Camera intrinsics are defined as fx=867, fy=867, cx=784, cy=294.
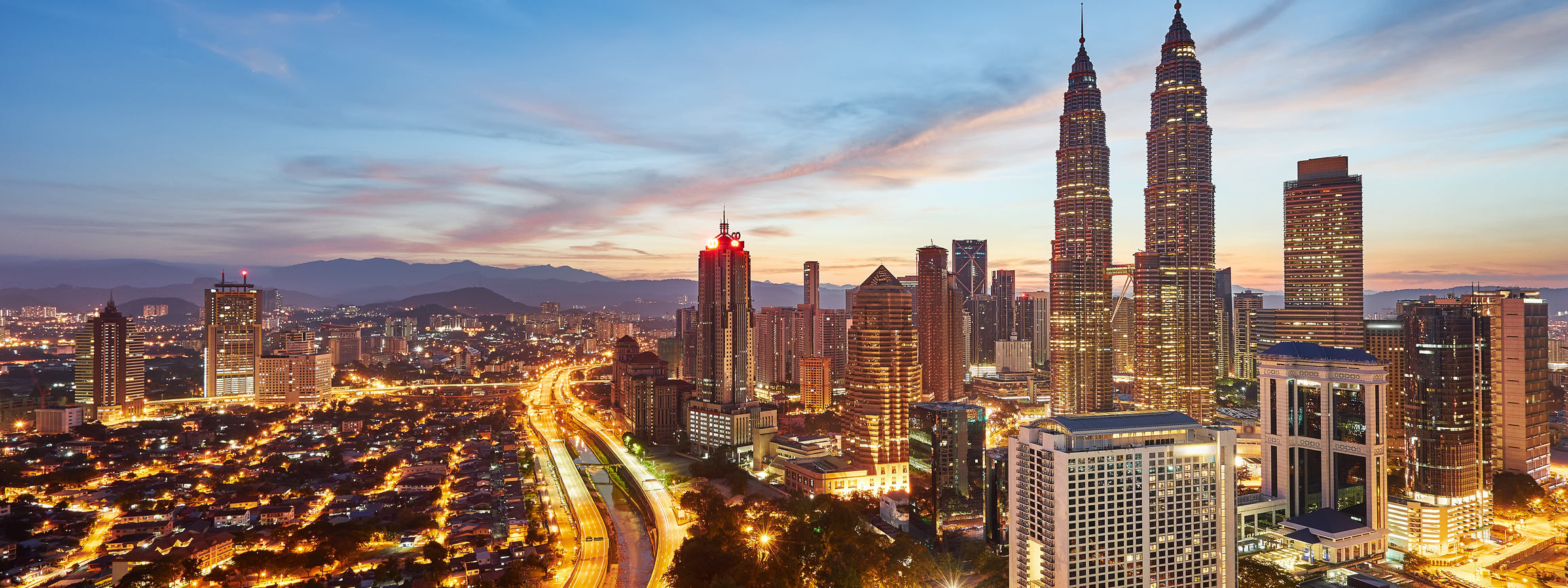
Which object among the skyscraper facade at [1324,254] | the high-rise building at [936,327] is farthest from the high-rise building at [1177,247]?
the high-rise building at [936,327]

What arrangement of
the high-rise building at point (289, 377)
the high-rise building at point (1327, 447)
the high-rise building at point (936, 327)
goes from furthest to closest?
the high-rise building at point (289, 377)
the high-rise building at point (936, 327)
the high-rise building at point (1327, 447)

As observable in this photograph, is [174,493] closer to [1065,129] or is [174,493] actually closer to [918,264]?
[918,264]

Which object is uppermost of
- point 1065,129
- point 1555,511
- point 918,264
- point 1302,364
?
point 1065,129

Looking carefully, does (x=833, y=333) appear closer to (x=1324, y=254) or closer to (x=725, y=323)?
(x=725, y=323)

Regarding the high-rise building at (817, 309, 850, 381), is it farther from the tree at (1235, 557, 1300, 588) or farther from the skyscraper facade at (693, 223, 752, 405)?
the tree at (1235, 557, 1300, 588)

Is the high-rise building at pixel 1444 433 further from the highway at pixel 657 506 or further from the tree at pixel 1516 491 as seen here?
the highway at pixel 657 506

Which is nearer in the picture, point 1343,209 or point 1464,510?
point 1464,510

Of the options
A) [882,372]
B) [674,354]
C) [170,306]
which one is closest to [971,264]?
[674,354]

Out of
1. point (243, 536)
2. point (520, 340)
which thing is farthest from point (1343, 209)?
point (520, 340)
